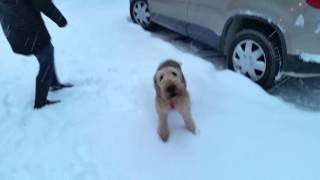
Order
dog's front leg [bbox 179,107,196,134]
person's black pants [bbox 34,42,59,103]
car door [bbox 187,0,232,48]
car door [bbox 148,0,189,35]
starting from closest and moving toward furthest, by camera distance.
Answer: dog's front leg [bbox 179,107,196,134] < person's black pants [bbox 34,42,59,103] < car door [bbox 187,0,232,48] < car door [bbox 148,0,189,35]

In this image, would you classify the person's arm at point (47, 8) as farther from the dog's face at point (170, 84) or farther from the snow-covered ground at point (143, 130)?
the dog's face at point (170, 84)

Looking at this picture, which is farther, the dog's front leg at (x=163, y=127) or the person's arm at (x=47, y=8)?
the person's arm at (x=47, y=8)

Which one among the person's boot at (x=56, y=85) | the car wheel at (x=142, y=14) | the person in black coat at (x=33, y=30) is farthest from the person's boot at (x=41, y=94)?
the car wheel at (x=142, y=14)

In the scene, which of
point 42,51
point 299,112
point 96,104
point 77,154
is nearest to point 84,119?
point 96,104

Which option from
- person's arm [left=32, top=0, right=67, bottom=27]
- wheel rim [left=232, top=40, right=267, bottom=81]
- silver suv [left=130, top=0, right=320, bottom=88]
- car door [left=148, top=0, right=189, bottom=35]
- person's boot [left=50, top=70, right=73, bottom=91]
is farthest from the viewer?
car door [left=148, top=0, right=189, bottom=35]

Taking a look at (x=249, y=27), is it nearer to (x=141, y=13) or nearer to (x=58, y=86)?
(x=58, y=86)

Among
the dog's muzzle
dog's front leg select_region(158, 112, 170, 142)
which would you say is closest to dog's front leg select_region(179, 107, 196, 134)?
→ dog's front leg select_region(158, 112, 170, 142)

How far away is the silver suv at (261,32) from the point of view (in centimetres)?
438

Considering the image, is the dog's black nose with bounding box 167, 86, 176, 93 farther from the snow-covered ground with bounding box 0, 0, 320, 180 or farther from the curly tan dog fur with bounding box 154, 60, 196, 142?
the snow-covered ground with bounding box 0, 0, 320, 180

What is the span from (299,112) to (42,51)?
3010 millimetres

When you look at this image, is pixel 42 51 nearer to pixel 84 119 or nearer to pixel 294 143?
pixel 84 119

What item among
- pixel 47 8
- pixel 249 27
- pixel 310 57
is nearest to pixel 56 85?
pixel 47 8

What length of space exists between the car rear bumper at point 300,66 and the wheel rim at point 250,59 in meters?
0.34

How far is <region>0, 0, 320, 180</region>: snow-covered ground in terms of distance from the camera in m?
3.95
